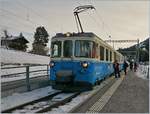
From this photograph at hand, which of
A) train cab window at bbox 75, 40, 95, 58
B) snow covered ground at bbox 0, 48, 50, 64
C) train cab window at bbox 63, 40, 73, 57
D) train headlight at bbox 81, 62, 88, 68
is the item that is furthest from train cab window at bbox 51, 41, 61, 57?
snow covered ground at bbox 0, 48, 50, 64

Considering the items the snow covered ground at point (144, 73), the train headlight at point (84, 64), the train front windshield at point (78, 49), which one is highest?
the train front windshield at point (78, 49)

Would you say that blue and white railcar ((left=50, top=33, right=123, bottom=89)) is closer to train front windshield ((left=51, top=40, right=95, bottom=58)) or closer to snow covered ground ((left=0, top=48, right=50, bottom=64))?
train front windshield ((left=51, top=40, right=95, bottom=58))

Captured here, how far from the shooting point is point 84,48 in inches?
637

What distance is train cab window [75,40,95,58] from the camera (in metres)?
16.0

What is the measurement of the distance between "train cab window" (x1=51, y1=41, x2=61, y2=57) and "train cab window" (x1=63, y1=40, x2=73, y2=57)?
284mm

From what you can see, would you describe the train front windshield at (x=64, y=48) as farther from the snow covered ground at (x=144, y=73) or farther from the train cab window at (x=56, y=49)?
the snow covered ground at (x=144, y=73)

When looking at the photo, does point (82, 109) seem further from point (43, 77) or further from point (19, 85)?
point (43, 77)

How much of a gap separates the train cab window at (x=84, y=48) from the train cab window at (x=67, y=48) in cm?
32

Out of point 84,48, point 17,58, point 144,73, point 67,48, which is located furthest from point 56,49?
point 17,58

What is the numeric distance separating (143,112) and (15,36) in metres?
79.5

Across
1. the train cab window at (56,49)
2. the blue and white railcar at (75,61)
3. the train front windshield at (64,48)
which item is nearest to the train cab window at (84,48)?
the blue and white railcar at (75,61)

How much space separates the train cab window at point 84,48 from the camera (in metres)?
16.0

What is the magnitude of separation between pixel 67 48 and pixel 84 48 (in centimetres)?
84

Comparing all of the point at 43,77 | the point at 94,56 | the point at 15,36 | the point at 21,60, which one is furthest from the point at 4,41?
the point at 94,56
